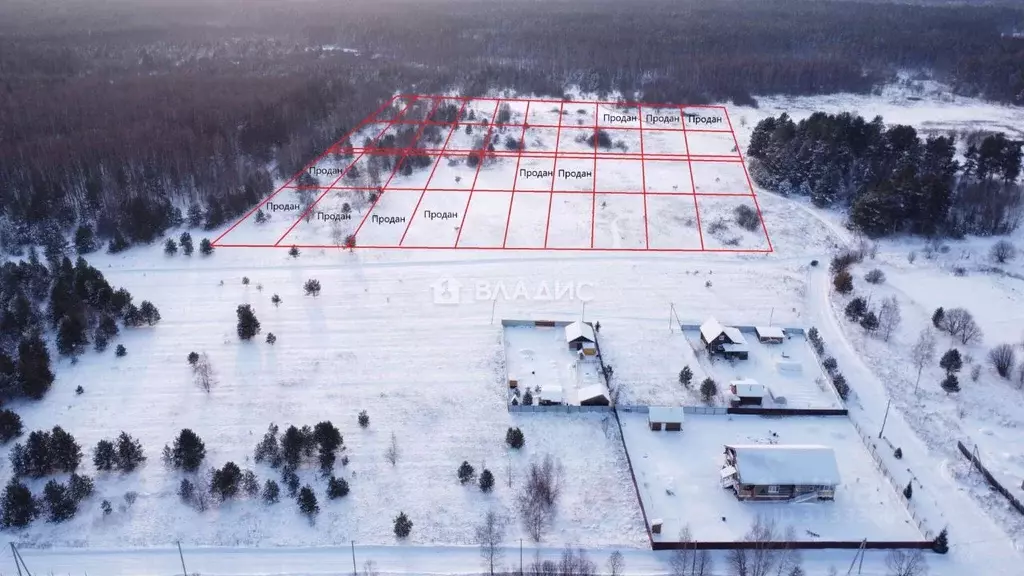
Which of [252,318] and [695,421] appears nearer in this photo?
[695,421]

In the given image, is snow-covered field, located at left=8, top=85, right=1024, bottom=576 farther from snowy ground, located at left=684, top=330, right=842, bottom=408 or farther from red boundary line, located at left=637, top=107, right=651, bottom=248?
snowy ground, located at left=684, top=330, right=842, bottom=408

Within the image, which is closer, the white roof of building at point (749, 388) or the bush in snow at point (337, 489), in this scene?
the bush in snow at point (337, 489)

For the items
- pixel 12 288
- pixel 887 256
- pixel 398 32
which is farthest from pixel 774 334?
pixel 398 32

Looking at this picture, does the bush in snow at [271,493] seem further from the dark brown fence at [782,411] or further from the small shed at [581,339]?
the dark brown fence at [782,411]

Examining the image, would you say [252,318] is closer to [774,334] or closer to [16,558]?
[16,558]

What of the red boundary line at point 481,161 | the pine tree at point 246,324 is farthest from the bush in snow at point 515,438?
the red boundary line at point 481,161

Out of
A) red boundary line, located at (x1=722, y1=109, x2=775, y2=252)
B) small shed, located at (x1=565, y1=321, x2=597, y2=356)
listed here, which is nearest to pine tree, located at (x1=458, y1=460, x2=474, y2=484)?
small shed, located at (x1=565, y1=321, x2=597, y2=356)

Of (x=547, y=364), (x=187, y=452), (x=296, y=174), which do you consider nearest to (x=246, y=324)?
(x=187, y=452)
